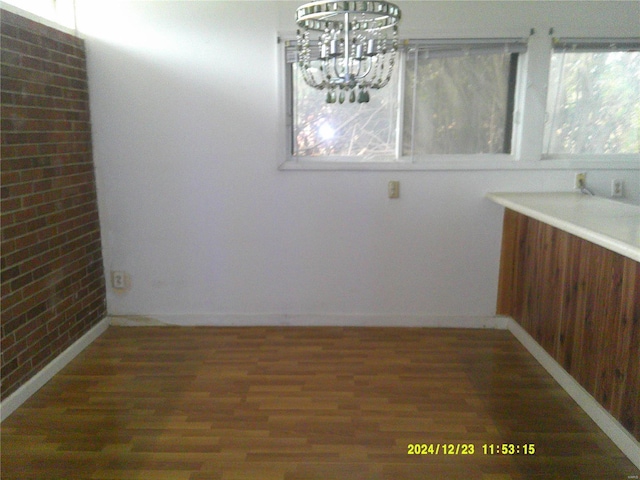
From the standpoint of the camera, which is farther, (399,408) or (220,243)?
(220,243)

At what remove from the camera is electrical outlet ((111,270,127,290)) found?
3416mm

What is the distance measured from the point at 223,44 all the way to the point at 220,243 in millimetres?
1253

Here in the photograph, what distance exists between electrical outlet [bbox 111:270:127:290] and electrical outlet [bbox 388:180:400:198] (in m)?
1.86

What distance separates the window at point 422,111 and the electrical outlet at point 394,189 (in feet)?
0.49

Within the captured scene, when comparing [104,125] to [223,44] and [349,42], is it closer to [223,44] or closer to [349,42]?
[223,44]

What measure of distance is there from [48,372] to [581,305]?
9.06 ft

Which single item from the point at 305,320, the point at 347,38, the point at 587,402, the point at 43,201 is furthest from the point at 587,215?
the point at 43,201

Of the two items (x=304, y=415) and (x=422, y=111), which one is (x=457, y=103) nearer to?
(x=422, y=111)

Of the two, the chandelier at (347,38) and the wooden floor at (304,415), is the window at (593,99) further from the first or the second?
the chandelier at (347,38)

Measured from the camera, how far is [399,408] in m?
2.46

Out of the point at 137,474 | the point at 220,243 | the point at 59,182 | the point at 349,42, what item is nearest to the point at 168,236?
the point at 220,243

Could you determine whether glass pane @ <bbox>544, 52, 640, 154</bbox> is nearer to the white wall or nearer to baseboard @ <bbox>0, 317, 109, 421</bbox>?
the white wall

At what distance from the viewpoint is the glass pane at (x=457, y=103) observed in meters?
3.17

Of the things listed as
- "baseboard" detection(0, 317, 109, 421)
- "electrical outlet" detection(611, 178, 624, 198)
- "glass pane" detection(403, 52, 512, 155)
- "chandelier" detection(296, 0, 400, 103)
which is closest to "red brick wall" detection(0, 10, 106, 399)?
"baseboard" detection(0, 317, 109, 421)
